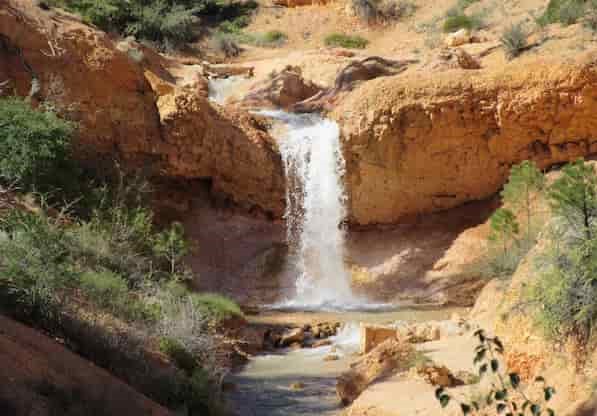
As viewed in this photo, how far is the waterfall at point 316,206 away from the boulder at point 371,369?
11.8m

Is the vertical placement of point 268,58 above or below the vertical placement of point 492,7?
below

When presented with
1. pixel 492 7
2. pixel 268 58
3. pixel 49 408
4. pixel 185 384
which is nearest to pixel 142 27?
pixel 268 58

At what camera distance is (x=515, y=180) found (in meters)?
19.8

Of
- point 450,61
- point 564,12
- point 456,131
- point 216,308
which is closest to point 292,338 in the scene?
point 216,308

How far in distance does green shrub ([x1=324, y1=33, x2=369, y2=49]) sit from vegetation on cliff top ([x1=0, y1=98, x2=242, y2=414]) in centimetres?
2410

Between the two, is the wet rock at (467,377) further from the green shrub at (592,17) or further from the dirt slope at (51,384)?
the green shrub at (592,17)

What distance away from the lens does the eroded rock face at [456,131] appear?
75.4 ft

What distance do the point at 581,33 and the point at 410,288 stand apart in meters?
13.3

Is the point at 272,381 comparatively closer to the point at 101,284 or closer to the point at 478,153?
the point at 101,284

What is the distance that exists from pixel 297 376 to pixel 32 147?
760 cm

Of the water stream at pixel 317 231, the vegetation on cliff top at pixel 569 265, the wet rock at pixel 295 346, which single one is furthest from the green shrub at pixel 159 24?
the vegetation on cliff top at pixel 569 265

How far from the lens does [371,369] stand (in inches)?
439

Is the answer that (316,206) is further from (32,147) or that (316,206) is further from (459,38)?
(459,38)

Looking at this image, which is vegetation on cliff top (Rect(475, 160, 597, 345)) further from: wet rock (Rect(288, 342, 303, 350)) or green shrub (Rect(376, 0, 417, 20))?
green shrub (Rect(376, 0, 417, 20))
